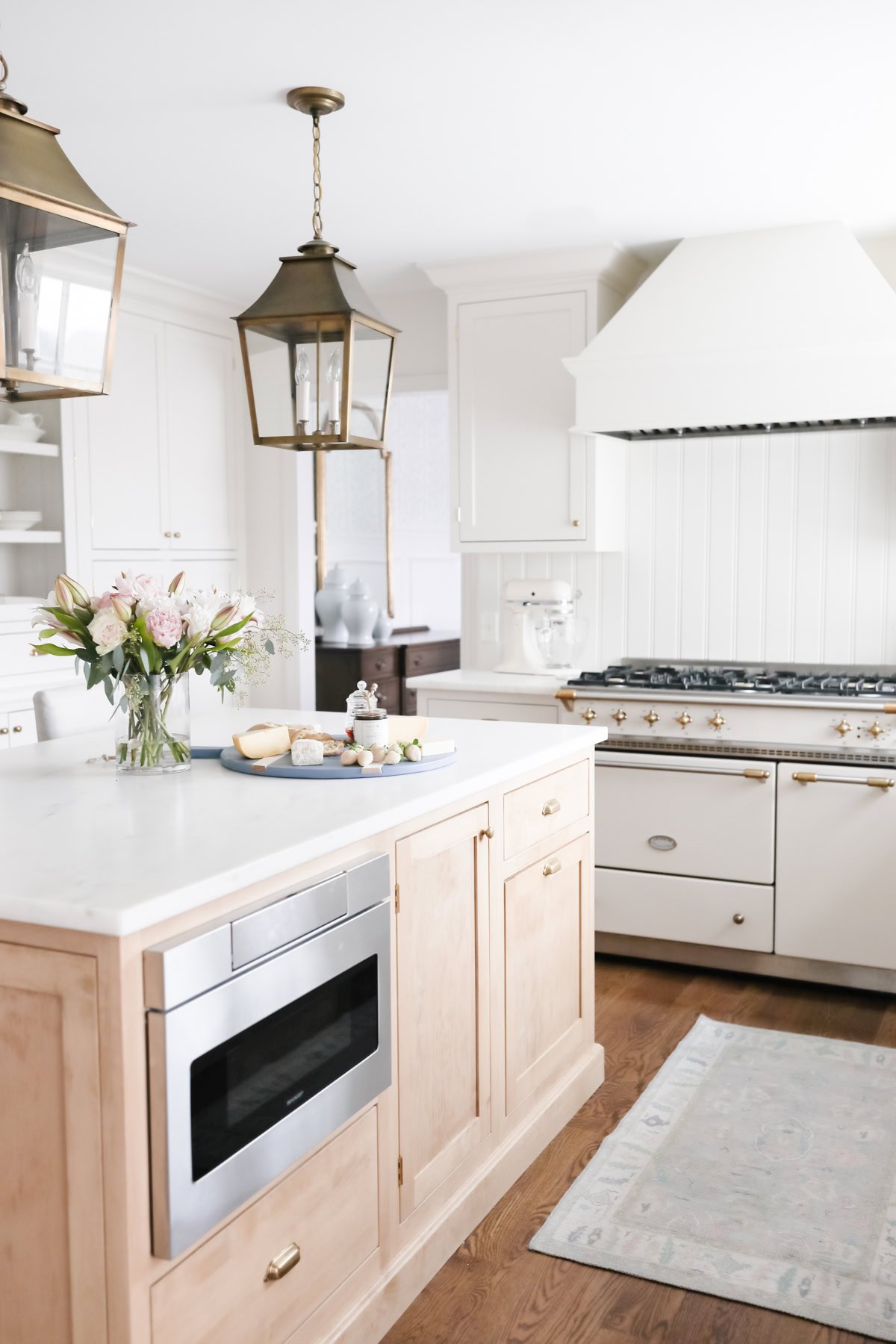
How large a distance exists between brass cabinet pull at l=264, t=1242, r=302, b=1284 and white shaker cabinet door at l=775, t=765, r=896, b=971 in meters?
2.31

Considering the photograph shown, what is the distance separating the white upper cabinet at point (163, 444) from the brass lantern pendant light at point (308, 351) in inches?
88.5

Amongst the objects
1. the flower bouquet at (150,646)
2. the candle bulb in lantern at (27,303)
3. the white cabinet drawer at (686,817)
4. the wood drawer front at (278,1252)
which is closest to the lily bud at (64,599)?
the flower bouquet at (150,646)

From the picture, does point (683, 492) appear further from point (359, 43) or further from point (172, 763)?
point (172, 763)

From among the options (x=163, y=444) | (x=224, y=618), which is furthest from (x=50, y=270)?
(x=163, y=444)

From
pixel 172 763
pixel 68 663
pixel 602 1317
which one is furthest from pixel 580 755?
pixel 68 663

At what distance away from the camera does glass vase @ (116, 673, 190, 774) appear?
88.5 inches

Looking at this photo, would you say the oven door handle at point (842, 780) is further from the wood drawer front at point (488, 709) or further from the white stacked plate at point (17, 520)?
the white stacked plate at point (17, 520)

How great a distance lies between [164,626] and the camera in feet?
6.94

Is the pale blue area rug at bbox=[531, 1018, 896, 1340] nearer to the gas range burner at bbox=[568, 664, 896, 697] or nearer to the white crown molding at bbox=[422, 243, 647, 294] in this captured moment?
the gas range burner at bbox=[568, 664, 896, 697]

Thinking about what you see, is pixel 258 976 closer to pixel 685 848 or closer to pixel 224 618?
pixel 224 618

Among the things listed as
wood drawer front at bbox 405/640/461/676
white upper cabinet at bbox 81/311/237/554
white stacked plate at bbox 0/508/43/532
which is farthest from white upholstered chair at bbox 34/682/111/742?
wood drawer front at bbox 405/640/461/676

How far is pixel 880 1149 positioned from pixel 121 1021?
76.6 inches

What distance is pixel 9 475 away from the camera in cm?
449

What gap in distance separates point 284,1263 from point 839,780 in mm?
2397
